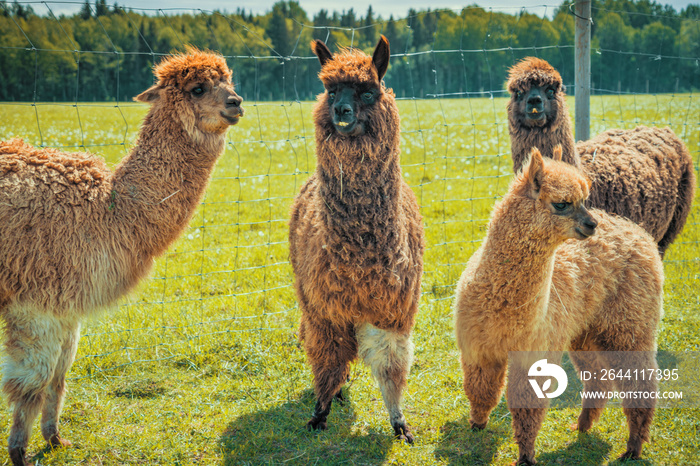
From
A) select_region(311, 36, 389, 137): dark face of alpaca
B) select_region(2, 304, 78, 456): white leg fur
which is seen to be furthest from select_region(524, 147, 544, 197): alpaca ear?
select_region(2, 304, 78, 456): white leg fur

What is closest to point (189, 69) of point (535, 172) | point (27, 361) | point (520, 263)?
point (27, 361)

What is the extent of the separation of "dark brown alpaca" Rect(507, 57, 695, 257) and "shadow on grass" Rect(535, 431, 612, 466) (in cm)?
188

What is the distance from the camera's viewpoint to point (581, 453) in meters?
3.35

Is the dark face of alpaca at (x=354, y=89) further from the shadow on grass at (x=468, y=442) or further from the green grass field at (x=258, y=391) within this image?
the shadow on grass at (x=468, y=442)

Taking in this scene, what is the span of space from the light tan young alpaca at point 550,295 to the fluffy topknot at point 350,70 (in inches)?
42.2

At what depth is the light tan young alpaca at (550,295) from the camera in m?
2.90

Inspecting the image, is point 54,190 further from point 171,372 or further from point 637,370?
point 637,370

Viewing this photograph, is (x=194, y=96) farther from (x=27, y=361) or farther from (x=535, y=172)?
(x=535, y=172)

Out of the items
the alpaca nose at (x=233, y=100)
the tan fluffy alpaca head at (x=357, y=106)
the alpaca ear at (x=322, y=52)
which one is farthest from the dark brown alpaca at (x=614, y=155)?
the alpaca nose at (x=233, y=100)

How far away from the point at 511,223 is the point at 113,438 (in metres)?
2.86

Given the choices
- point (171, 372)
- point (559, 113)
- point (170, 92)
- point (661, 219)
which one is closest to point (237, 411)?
point (171, 372)

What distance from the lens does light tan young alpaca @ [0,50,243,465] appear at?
2906 millimetres

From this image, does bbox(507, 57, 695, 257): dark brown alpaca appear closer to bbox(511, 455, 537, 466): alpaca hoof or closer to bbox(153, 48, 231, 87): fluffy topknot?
bbox(511, 455, 537, 466): alpaca hoof

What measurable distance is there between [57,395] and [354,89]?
8.82ft
